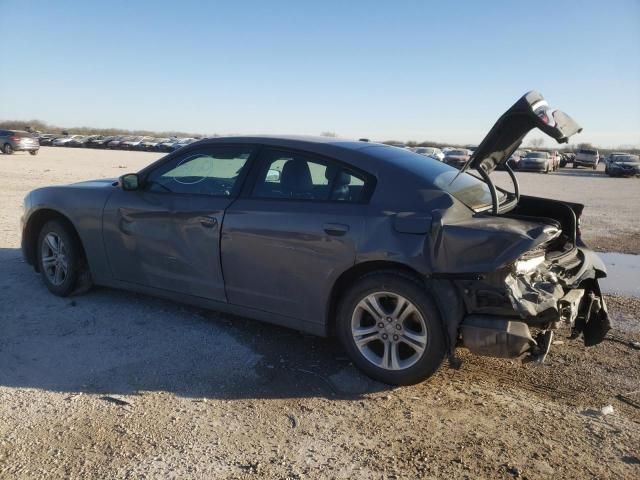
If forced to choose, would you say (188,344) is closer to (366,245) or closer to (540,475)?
(366,245)

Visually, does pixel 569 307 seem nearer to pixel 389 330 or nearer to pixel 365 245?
pixel 389 330

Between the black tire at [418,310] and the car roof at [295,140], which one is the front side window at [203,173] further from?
the black tire at [418,310]

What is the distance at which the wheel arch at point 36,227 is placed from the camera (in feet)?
16.9

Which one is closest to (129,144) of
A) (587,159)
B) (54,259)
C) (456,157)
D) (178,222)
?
(456,157)

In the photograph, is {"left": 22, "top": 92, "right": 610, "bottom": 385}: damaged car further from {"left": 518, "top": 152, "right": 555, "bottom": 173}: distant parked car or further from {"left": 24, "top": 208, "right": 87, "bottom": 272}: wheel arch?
{"left": 518, "top": 152, "right": 555, "bottom": 173}: distant parked car

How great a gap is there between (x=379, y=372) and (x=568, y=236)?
1.82 meters

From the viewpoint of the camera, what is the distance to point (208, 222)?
13.6 ft

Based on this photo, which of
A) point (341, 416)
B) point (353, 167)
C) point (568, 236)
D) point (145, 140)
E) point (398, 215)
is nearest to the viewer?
point (341, 416)

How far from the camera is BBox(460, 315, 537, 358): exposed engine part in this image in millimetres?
3217

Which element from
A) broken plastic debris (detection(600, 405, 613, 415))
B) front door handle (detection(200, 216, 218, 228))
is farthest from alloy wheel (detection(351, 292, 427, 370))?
front door handle (detection(200, 216, 218, 228))

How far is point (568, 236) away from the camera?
4.11 m

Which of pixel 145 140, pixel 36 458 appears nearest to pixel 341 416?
pixel 36 458

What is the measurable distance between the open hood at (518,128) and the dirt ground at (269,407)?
59.0 inches

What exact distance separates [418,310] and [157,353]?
1.94 m
